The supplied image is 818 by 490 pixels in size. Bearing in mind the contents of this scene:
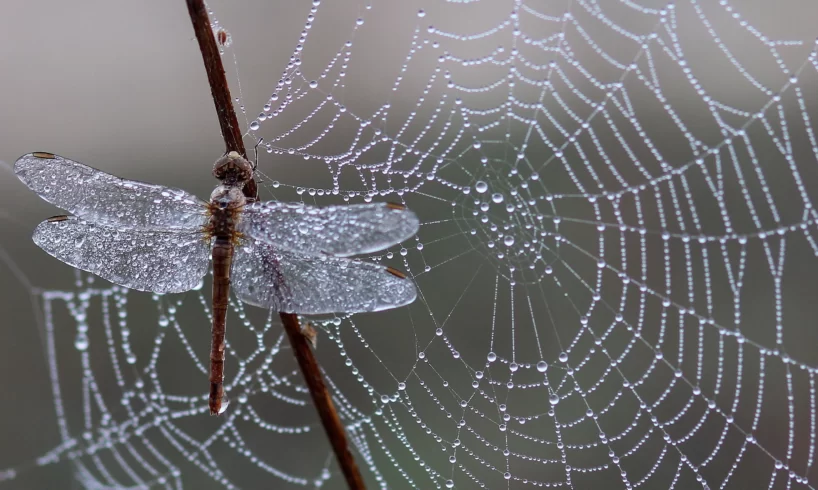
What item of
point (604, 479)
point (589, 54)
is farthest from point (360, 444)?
point (589, 54)

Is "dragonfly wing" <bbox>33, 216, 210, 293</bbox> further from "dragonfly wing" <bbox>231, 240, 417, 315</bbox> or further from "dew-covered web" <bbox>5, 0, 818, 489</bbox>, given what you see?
"dew-covered web" <bbox>5, 0, 818, 489</bbox>

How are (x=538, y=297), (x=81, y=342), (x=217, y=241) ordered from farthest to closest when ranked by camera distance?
(x=538, y=297), (x=81, y=342), (x=217, y=241)

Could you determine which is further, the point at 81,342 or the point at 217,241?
the point at 81,342

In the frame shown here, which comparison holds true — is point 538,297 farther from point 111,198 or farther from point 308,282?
point 111,198

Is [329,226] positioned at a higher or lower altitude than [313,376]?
higher

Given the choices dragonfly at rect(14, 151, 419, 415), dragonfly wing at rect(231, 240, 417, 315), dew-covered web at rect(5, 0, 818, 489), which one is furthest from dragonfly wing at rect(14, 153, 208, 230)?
dew-covered web at rect(5, 0, 818, 489)

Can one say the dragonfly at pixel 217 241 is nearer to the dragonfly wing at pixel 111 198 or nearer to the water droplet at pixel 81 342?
the dragonfly wing at pixel 111 198

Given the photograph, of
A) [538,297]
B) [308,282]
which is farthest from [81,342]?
[538,297]
